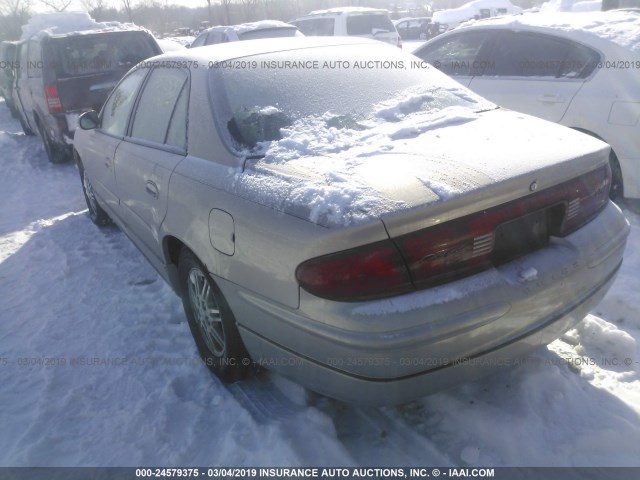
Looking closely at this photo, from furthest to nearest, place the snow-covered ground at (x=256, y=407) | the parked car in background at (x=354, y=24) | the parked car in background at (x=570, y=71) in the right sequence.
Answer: the parked car in background at (x=354, y=24), the parked car in background at (x=570, y=71), the snow-covered ground at (x=256, y=407)

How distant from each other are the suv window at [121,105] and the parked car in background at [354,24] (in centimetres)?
1068

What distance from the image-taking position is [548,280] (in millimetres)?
2053

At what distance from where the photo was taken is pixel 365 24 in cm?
1402

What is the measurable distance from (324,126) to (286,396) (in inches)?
53.1

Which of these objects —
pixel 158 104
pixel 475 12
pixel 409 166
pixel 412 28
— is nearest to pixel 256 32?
pixel 158 104

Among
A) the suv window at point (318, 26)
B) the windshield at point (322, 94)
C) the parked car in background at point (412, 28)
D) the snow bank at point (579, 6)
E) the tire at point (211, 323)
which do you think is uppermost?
the windshield at point (322, 94)

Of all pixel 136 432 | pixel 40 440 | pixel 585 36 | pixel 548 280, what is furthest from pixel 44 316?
pixel 585 36

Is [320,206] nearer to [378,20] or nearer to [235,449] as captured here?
[235,449]

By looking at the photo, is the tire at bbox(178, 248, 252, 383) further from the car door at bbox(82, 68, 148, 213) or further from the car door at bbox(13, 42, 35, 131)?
the car door at bbox(13, 42, 35, 131)

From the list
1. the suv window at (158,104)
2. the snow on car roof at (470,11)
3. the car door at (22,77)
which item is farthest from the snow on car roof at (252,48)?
the snow on car roof at (470,11)

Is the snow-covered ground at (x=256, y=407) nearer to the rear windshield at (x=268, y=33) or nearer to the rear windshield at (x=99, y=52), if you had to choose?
the rear windshield at (x=99, y=52)

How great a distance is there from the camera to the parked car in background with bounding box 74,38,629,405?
1830 mm

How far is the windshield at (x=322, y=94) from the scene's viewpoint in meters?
2.54

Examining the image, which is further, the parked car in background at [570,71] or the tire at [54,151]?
the tire at [54,151]
